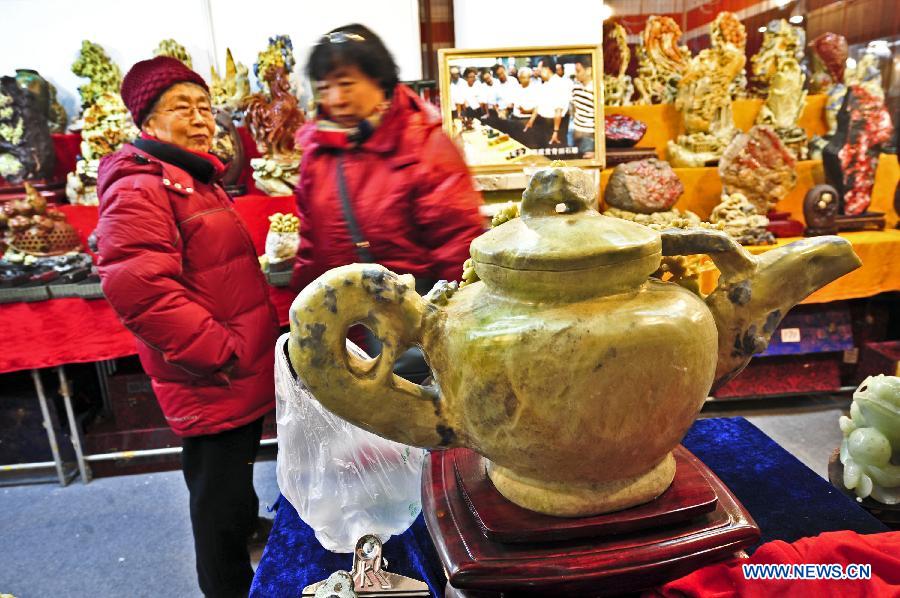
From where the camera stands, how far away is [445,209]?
4.12 ft

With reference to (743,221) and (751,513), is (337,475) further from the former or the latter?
(743,221)

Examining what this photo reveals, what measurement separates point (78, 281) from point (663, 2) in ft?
10.1

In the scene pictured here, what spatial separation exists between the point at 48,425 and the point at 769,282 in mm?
2601

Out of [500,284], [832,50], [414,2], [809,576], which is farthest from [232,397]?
[832,50]

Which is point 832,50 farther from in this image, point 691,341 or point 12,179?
point 12,179

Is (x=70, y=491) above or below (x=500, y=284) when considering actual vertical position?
below

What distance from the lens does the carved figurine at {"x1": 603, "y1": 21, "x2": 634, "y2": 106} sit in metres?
3.09

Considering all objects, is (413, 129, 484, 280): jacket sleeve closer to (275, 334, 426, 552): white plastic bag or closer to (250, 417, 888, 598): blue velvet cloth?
(275, 334, 426, 552): white plastic bag

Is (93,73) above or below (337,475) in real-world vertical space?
above

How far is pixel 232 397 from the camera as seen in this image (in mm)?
1438

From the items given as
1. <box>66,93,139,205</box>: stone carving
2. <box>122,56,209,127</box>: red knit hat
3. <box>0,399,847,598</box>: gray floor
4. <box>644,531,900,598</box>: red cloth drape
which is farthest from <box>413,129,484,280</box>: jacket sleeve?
<box>66,93,139,205</box>: stone carving

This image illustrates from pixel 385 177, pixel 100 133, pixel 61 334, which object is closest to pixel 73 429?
pixel 61 334

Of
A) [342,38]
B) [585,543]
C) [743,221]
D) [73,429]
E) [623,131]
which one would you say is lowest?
[73,429]

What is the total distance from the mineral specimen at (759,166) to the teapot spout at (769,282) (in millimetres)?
1808
